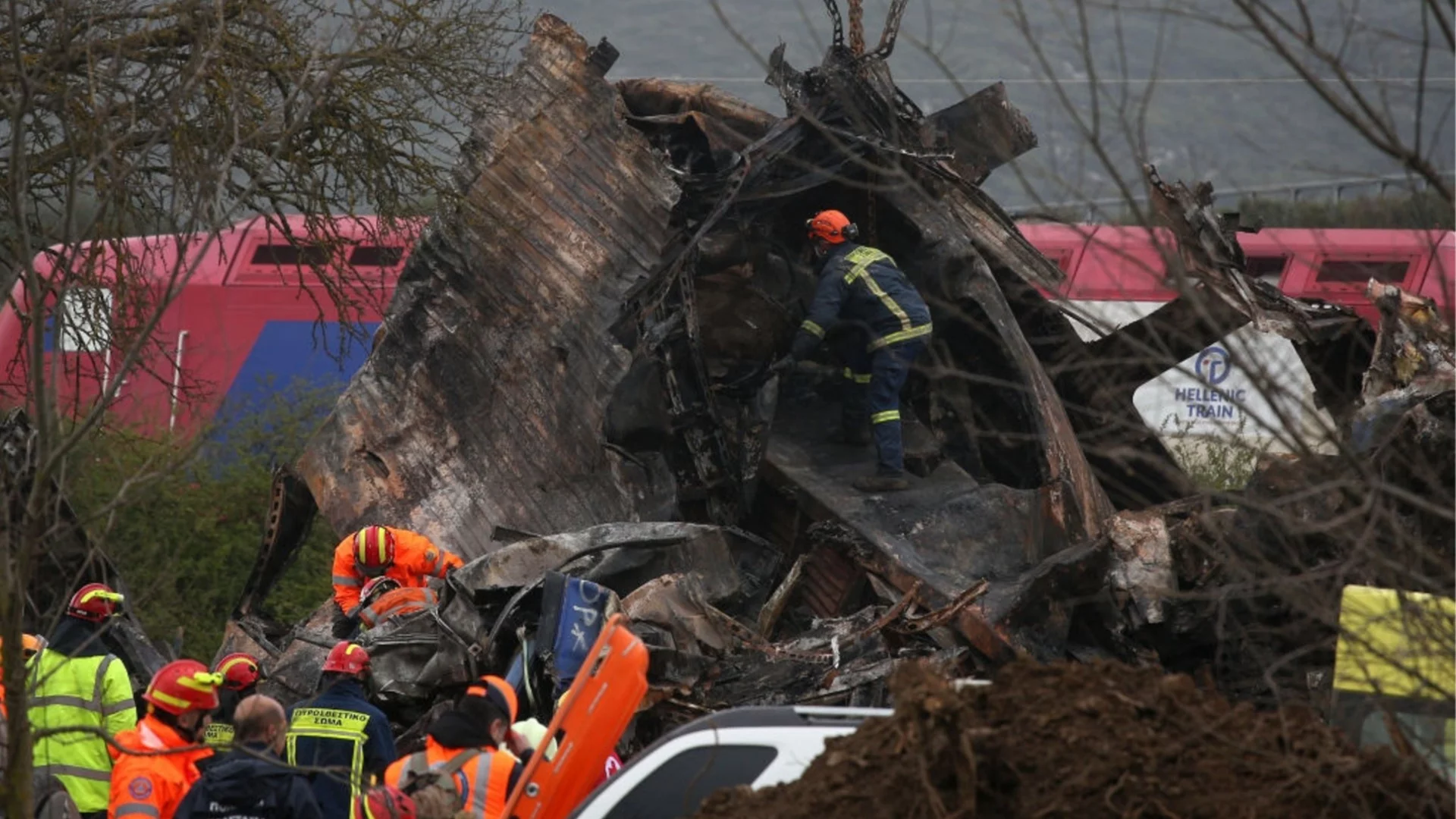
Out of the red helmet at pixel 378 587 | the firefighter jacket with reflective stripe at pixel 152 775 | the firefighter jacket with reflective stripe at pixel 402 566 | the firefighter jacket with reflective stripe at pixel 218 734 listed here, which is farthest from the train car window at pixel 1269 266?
the firefighter jacket with reflective stripe at pixel 152 775

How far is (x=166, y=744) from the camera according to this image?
7055 millimetres

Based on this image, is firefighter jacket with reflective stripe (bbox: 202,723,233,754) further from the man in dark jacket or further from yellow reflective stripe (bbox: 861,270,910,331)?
yellow reflective stripe (bbox: 861,270,910,331)

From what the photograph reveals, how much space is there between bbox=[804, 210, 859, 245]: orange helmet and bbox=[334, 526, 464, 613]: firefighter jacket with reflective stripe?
278 centimetres

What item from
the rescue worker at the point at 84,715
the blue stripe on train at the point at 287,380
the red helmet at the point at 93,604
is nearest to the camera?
the rescue worker at the point at 84,715

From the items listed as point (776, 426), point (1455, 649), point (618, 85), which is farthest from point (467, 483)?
point (1455, 649)

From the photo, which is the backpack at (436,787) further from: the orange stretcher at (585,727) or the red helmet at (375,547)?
the red helmet at (375,547)

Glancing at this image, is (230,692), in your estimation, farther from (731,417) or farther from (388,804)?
(731,417)

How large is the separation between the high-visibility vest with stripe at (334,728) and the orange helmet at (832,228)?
4.88 meters

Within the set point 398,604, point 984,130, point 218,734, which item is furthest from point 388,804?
point 984,130

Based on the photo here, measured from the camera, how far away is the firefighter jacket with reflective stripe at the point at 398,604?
1049 cm

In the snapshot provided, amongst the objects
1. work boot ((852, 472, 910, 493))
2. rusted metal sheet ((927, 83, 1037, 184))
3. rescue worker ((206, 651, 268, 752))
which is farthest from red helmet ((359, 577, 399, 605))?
rusted metal sheet ((927, 83, 1037, 184))

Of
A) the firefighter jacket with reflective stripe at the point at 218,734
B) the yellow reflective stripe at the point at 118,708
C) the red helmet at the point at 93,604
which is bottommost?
the firefighter jacket with reflective stripe at the point at 218,734

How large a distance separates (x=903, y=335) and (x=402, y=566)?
3.08m

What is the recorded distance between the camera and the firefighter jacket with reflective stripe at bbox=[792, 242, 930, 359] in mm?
11125
